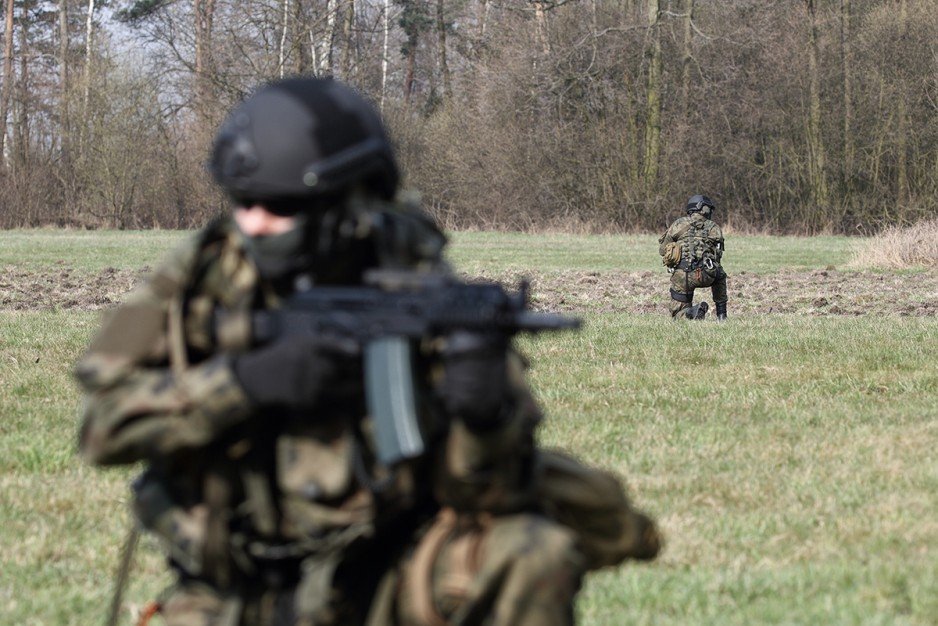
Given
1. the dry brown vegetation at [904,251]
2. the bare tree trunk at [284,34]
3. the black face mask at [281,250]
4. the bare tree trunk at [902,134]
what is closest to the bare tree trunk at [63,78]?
the bare tree trunk at [284,34]

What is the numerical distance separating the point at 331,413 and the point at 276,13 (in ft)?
134

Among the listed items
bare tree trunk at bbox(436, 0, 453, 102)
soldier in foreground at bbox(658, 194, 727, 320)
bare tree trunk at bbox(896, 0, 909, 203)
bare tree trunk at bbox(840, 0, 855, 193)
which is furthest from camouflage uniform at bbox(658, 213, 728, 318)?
bare tree trunk at bbox(436, 0, 453, 102)

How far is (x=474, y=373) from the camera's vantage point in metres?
2.60

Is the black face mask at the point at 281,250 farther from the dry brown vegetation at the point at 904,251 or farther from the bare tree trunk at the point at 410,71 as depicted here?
the bare tree trunk at the point at 410,71

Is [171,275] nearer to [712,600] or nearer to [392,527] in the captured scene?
[392,527]

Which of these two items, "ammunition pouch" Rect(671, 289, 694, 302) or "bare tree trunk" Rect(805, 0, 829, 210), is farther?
"bare tree trunk" Rect(805, 0, 829, 210)

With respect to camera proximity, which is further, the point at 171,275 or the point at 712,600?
the point at 712,600

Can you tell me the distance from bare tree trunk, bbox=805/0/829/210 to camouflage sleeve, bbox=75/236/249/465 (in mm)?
39254

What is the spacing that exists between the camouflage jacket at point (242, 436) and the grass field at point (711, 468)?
1.44 meters

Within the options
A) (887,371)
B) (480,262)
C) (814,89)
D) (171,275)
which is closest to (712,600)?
(171,275)

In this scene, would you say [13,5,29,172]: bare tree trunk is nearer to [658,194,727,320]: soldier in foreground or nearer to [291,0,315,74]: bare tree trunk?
[291,0,315,74]: bare tree trunk

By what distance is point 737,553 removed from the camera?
4.95m

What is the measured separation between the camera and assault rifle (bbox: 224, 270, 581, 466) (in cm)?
263

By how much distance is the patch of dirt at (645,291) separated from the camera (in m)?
15.3
